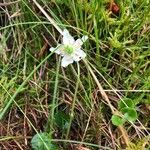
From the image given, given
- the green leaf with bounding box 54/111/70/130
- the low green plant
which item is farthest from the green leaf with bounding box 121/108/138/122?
the green leaf with bounding box 54/111/70/130

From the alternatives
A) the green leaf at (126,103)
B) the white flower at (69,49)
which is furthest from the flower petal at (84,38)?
the green leaf at (126,103)

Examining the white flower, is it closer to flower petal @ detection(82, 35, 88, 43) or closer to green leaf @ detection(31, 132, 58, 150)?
flower petal @ detection(82, 35, 88, 43)

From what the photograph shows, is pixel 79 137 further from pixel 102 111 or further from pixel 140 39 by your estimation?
pixel 140 39

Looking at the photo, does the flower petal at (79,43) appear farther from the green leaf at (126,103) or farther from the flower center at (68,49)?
the green leaf at (126,103)

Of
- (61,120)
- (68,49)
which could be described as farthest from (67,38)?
(61,120)

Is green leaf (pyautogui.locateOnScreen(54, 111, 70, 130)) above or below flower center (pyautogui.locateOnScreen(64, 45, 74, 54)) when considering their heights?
below

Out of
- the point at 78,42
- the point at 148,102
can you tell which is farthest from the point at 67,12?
the point at 148,102
